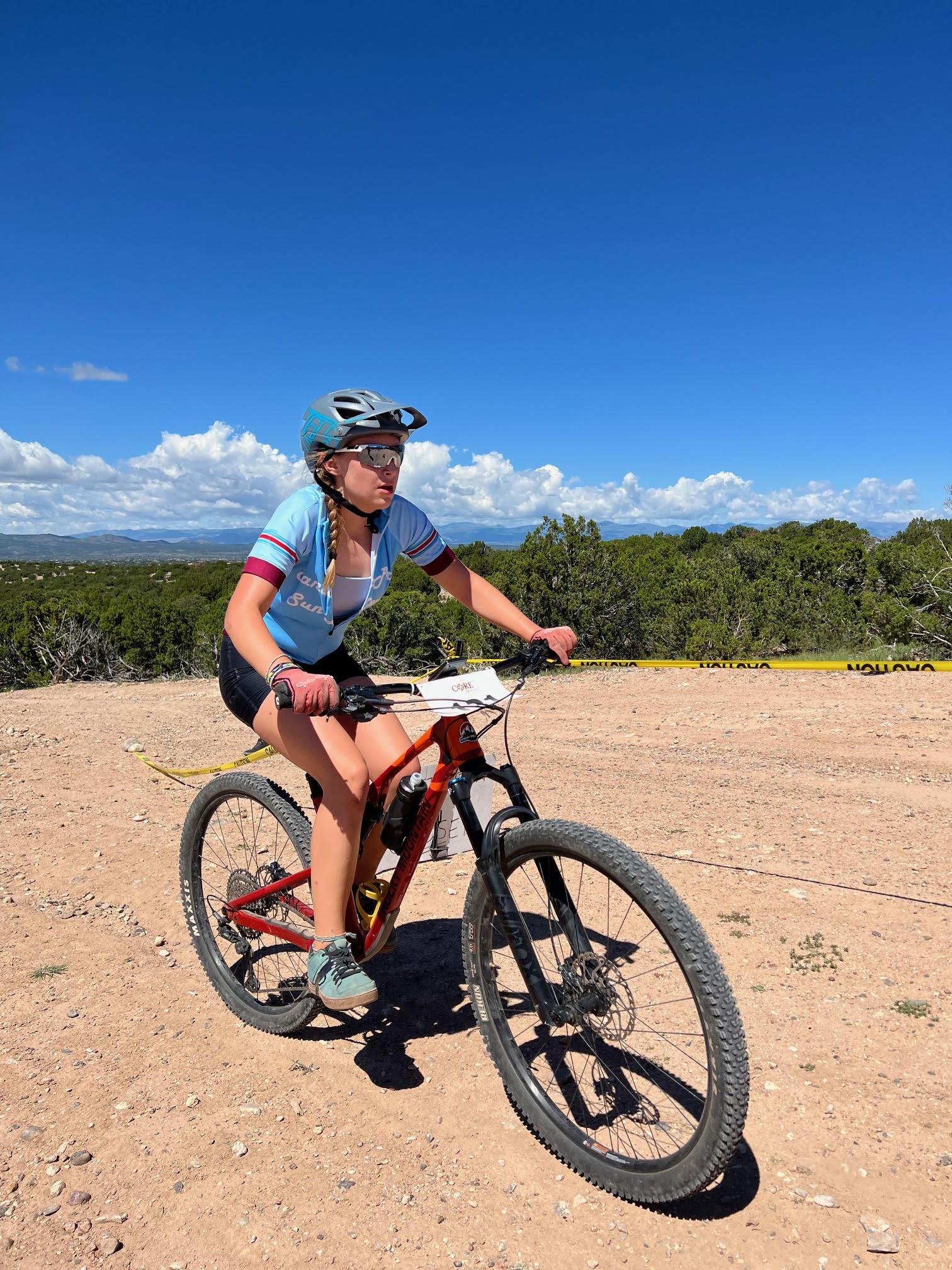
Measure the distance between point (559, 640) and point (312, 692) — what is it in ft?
3.17

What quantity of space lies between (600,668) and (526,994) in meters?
9.47

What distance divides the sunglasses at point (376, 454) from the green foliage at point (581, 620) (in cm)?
1065

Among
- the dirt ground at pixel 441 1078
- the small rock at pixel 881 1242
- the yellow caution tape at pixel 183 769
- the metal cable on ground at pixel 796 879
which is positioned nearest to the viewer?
the small rock at pixel 881 1242

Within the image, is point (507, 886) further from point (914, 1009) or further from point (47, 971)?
point (47, 971)

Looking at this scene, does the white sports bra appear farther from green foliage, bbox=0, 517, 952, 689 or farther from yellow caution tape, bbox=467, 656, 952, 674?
green foliage, bbox=0, 517, 952, 689

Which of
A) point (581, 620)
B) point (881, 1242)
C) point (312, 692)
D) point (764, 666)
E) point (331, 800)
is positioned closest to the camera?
point (881, 1242)

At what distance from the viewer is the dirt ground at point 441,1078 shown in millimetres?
2146

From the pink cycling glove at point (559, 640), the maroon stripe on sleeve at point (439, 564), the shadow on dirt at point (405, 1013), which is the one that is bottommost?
the shadow on dirt at point (405, 1013)

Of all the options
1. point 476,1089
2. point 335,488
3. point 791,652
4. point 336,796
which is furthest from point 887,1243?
point 791,652

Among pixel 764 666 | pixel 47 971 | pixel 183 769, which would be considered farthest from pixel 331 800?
pixel 764 666

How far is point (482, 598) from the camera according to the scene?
3188 mm

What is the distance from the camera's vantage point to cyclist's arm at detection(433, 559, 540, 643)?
3.04 m

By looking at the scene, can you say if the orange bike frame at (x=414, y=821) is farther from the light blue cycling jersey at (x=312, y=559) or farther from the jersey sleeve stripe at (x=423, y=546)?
the jersey sleeve stripe at (x=423, y=546)

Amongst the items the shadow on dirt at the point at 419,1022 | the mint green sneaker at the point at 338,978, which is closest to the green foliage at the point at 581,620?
the shadow on dirt at the point at 419,1022
